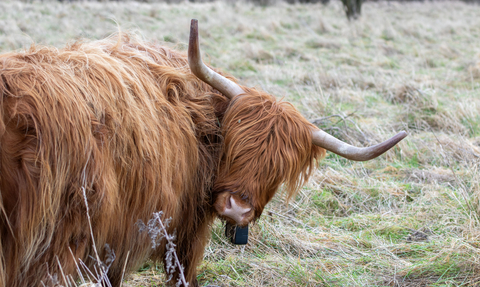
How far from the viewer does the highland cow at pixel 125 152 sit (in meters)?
1.60

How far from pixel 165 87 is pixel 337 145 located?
94cm

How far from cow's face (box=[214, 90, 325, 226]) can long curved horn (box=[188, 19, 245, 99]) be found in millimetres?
65

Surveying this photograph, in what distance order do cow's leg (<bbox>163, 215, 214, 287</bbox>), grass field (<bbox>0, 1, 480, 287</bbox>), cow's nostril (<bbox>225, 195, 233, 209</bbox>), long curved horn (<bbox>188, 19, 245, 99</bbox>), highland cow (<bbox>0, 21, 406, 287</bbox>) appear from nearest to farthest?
highland cow (<bbox>0, 21, 406, 287</bbox>)
long curved horn (<bbox>188, 19, 245, 99</bbox>)
cow's nostril (<bbox>225, 195, 233, 209</bbox>)
cow's leg (<bbox>163, 215, 214, 287</bbox>)
grass field (<bbox>0, 1, 480, 287</bbox>)

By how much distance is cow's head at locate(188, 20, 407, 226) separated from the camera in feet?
6.93

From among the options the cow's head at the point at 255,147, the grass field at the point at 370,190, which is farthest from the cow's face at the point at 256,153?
the grass field at the point at 370,190

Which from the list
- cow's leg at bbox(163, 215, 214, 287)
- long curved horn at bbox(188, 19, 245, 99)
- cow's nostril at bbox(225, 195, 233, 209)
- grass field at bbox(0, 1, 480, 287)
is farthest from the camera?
grass field at bbox(0, 1, 480, 287)

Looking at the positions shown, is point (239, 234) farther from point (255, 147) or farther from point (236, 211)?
point (255, 147)

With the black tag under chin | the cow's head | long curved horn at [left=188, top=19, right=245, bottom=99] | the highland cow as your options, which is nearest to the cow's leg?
the highland cow

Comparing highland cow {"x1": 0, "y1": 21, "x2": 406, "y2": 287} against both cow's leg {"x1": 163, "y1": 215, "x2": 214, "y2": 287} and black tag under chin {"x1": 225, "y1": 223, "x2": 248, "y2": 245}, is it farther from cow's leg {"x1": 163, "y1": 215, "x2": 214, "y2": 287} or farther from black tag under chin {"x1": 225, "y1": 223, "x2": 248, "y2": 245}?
black tag under chin {"x1": 225, "y1": 223, "x2": 248, "y2": 245}

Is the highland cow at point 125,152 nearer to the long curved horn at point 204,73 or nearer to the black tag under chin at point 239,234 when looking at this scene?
the long curved horn at point 204,73

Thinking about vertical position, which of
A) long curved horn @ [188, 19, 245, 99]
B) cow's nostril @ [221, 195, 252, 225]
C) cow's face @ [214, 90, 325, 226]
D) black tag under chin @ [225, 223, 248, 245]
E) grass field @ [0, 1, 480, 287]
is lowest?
grass field @ [0, 1, 480, 287]

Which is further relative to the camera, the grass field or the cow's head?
the grass field

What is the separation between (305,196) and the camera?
3514 mm

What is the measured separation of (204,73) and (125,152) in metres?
0.61
